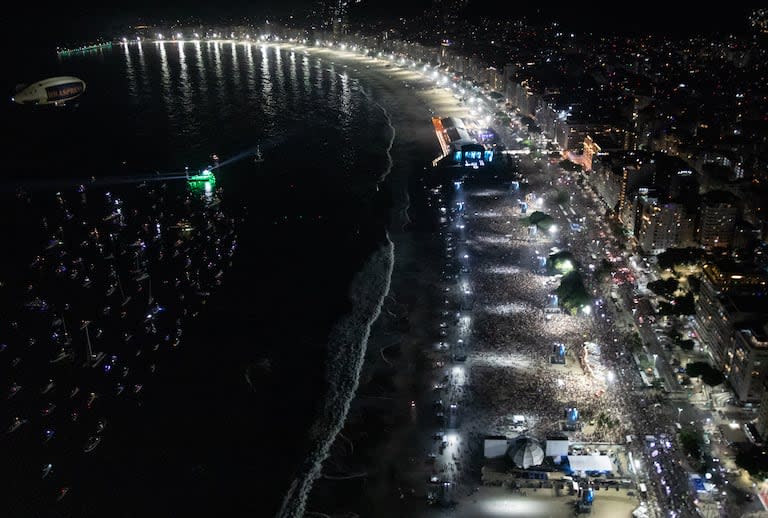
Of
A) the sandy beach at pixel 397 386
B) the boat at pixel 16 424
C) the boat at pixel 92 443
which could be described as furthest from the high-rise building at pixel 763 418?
the boat at pixel 16 424

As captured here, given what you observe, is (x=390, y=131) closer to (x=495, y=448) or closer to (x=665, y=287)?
(x=665, y=287)

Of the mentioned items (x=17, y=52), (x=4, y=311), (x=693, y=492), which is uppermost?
(x=693, y=492)

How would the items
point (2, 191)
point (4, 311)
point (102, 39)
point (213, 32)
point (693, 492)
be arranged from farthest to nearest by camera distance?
1. point (213, 32)
2. point (102, 39)
3. point (2, 191)
4. point (4, 311)
5. point (693, 492)

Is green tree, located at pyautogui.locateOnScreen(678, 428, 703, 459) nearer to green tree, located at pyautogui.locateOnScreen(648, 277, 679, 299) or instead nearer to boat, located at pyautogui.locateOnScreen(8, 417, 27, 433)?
green tree, located at pyautogui.locateOnScreen(648, 277, 679, 299)

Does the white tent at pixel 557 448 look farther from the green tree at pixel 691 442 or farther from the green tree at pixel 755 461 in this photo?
the green tree at pixel 755 461

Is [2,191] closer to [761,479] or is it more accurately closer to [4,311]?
[4,311]

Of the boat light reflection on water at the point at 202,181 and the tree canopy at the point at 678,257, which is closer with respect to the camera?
the tree canopy at the point at 678,257

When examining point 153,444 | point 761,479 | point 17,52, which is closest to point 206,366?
point 153,444
